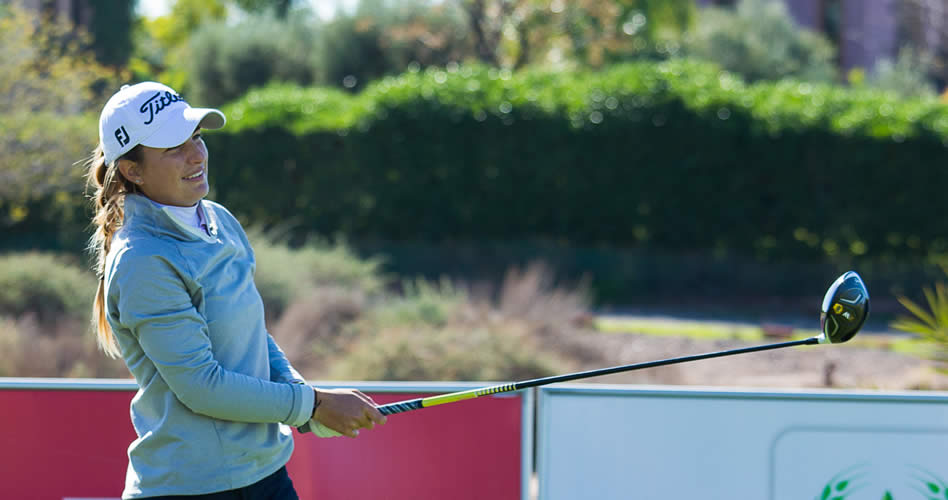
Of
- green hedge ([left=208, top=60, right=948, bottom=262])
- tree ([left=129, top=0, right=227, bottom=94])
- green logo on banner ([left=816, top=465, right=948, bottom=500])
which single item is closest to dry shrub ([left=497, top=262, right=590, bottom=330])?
green logo on banner ([left=816, top=465, right=948, bottom=500])

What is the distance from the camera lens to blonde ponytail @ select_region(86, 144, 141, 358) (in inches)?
94.9

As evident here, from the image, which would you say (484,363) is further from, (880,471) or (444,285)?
(880,471)

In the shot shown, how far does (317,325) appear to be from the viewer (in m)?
8.14

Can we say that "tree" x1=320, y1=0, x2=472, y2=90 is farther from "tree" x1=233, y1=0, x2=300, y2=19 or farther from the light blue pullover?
the light blue pullover

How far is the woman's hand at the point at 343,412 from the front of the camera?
245cm

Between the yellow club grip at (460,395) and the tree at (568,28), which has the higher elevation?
the tree at (568,28)

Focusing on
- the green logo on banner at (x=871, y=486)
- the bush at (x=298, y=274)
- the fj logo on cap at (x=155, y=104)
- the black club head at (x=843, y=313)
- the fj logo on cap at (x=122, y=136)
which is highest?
the bush at (x=298, y=274)

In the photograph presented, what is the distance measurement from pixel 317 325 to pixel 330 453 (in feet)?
15.2

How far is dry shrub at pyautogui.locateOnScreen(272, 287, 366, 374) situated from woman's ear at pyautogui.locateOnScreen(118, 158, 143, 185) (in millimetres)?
5029

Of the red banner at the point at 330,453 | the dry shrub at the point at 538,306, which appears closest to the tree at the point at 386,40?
the dry shrub at the point at 538,306

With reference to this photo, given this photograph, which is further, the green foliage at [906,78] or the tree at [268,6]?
the green foliage at [906,78]

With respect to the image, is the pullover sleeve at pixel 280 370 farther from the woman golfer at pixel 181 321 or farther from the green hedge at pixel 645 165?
the green hedge at pixel 645 165

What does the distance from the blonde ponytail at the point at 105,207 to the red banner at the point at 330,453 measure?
1116 mm

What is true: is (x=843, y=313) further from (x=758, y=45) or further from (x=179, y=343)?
(x=758, y=45)
